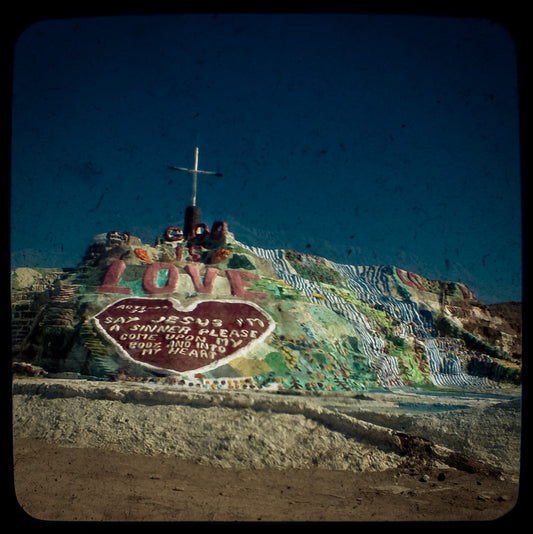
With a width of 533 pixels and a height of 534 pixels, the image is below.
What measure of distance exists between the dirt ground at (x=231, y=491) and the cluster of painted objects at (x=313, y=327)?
365 centimetres

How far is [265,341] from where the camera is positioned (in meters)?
10.6

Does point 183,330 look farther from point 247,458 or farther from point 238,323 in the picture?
point 247,458

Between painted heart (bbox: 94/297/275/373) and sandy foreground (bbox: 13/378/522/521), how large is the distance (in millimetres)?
2271

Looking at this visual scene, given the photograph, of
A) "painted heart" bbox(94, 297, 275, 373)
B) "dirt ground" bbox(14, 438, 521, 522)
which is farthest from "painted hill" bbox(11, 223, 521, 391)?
"dirt ground" bbox(14, 438, 521, 522)

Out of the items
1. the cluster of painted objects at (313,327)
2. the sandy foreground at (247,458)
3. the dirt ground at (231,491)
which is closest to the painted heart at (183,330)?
the cluster of painted objects at (313,327)

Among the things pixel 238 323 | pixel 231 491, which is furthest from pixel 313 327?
pixel 231 491

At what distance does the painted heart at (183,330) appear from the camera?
31.4 ft

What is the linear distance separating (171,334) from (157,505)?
594cm

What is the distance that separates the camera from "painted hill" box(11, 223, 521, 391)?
979 cm

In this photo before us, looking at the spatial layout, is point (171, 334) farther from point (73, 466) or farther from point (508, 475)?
point (508, 475)

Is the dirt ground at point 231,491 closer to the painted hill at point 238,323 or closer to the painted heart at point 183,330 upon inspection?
the painted hill at point 238,323

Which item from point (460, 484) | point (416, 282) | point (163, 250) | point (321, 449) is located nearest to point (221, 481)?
point (321, 449)

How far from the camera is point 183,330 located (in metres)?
10.2

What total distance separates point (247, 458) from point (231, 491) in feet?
2.64
